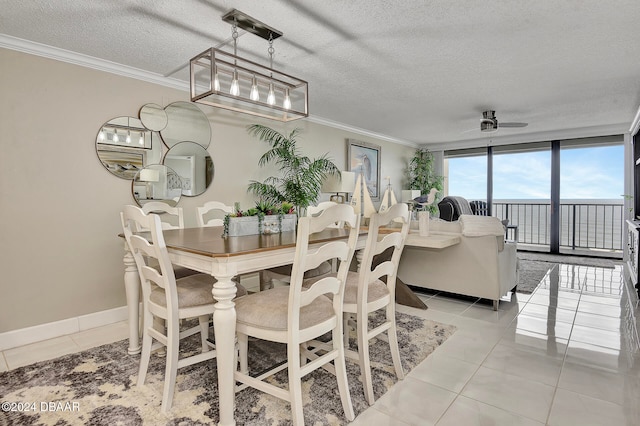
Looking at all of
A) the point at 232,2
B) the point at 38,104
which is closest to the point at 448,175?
the point at 232,2

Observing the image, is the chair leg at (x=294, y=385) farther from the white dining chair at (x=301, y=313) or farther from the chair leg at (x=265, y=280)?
the chair leg at (x=265, y=280)

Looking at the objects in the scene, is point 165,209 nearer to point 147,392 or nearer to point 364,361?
point 147,392

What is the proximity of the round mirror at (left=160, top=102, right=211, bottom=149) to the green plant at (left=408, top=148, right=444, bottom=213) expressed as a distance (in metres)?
5.00

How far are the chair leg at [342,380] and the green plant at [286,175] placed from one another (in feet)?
8.63

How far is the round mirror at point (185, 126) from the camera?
3.50 metres

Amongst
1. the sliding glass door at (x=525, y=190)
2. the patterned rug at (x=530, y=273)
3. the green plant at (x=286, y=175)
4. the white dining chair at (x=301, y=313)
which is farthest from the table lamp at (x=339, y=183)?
the sliding glass door at (x=525, y=190)

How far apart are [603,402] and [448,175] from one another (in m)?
6.64

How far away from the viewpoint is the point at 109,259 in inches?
124

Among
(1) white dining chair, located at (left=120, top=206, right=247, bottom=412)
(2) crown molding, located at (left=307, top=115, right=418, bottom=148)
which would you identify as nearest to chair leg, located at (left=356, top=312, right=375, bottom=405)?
(1) white dining chair, located at (left=120, top=206, right=247, bottom=412)

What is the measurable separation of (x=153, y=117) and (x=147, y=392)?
98.6 inches

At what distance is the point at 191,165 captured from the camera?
12.0 feet

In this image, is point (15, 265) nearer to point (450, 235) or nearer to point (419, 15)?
point (419, 15)

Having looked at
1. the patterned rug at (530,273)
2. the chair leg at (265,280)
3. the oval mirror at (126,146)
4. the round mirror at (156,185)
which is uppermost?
the oval mirror at (126,146)

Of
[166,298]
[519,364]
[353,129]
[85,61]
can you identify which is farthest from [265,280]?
[353,129]
